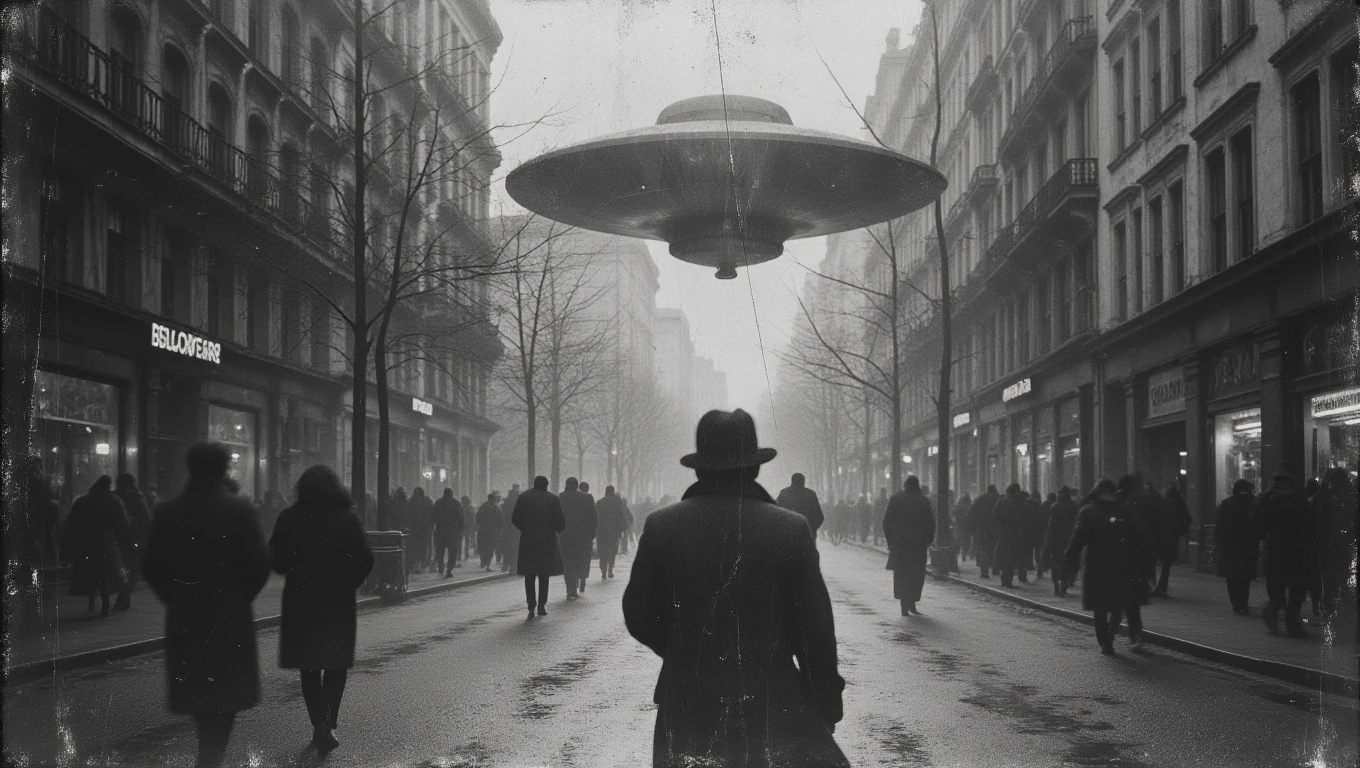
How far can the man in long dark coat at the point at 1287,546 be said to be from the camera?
43.9ft

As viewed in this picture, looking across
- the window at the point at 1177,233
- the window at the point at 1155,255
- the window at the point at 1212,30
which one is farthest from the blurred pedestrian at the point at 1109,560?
the window at the point at 1155,255

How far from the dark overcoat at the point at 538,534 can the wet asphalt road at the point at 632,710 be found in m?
2.35

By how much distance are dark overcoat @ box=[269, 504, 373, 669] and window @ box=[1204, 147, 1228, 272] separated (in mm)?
19876

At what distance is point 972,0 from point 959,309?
35.1 ft

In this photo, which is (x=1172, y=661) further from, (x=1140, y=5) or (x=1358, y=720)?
(x=1140, y=5)

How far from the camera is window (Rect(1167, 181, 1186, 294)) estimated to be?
2614 centimetres

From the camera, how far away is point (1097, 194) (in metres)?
32.1

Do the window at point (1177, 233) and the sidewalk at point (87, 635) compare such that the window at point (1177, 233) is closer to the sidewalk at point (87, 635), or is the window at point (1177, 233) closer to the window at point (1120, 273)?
the window at point (1120, 273)

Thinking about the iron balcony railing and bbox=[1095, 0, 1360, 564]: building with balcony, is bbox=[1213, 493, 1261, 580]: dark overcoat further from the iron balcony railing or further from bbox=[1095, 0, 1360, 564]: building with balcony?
the iron balcony railing

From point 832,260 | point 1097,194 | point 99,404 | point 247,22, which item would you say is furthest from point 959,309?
point 832,260

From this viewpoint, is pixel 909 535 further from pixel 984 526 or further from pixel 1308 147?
pixel 984 526

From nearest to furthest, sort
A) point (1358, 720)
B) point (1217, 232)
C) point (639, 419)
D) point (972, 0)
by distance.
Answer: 1. point (1358, 720)
2. point (1217, 232)
3. point (972, 0)
4. point (639, 419)

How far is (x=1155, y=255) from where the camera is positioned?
1095 inches

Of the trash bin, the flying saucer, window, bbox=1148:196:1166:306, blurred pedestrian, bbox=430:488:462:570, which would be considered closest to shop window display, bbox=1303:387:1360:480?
window, bbox=1148:196:1166:306
